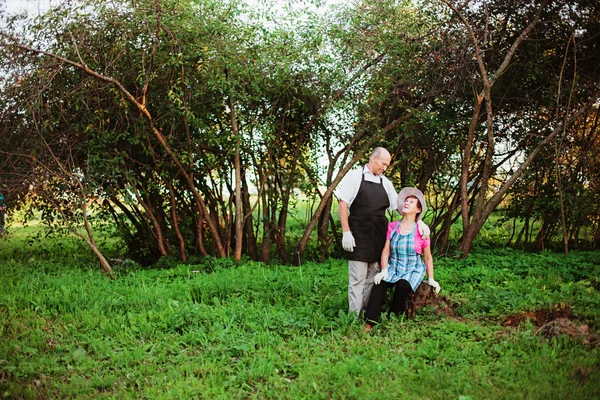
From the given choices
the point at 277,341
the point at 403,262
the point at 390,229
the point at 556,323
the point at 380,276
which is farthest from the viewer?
the point at 390,229

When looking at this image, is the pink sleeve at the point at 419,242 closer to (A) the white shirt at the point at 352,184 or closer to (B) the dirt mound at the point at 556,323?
(A) the white shirt at the point at 352,184

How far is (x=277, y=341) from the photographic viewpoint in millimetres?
5410

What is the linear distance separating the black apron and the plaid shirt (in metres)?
0.15

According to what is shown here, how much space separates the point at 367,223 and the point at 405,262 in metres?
0.52

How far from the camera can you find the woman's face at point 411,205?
6.06m

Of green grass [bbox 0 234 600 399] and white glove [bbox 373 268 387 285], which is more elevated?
white glove [bbox 373 268 387 285]

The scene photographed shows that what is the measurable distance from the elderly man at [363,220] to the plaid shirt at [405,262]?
0.45 ft

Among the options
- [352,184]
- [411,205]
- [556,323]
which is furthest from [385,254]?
[556,323]

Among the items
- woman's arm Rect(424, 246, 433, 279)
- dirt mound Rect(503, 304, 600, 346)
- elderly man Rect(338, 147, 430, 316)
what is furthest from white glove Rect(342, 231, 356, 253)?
dirt mound Rect(503, 304, 600, 346)

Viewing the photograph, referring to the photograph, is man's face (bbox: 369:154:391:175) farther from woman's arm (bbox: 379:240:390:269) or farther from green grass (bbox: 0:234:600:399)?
green grass (bbox: 0:234:600:399)

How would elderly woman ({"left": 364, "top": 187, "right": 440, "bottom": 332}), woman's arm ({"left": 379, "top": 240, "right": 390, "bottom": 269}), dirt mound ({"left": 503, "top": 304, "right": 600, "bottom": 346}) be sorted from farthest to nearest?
woman's arm ({"left": 379, "top": 240, "right": 390, "bottom": 269})
elderly woman ({"left": 364, "top": 187, "right": 440, "bottom": 332})
dirt mound ({"left": 503, "top": 304, "right": 600, "bottom": 346})

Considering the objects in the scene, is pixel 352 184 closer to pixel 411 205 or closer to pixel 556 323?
pixel 411 205

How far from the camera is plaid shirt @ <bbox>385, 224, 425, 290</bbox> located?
5.95 m

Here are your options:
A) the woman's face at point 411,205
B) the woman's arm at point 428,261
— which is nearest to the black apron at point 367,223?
the woman's face at point 411,205
